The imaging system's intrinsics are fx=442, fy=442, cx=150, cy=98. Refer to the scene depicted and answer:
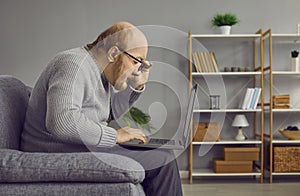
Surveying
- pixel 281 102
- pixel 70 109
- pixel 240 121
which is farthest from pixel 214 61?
pixel 70 109

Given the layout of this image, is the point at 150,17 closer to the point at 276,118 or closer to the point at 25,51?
the point at 25,51

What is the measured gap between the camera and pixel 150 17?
13.3 feet

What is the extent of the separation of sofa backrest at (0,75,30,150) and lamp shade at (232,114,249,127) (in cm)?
244

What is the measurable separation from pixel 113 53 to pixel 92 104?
188 mm

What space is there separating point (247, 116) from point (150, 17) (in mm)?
1269

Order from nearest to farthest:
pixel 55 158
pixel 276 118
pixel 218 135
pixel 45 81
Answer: pixel 55 158 → pixel 45 81 → pixel 218 135 → pixel 276 118

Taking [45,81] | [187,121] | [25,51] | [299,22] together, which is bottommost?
[187,121]

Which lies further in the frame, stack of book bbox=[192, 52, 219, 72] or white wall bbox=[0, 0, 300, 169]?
white wall bbox=[0, 0, 300, 169]

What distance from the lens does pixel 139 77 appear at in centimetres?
163

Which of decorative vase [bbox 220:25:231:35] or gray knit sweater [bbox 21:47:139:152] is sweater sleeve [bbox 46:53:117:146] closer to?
gray knit sweater [bbox 21:47:139:152]

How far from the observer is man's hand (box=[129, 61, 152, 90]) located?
1.55 metres

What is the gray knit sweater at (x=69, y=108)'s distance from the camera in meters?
1.30

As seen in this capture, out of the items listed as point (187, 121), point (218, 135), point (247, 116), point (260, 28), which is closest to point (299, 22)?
point (260, 28)

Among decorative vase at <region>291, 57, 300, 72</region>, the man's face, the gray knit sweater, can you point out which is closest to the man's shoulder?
the gray knit sweater
